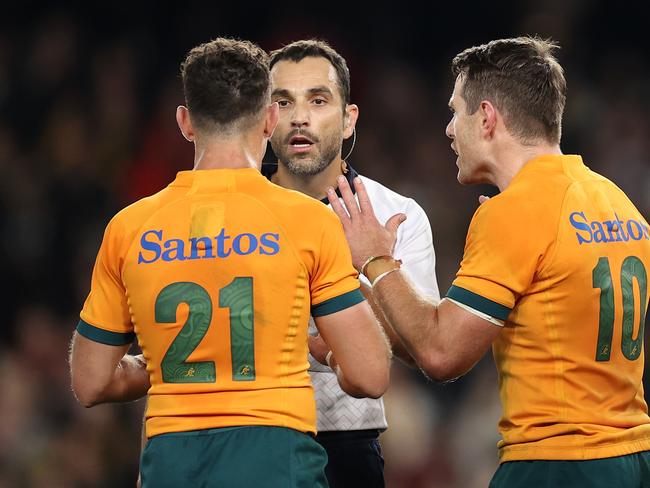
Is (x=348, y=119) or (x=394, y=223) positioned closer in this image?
(x=394, y=223)

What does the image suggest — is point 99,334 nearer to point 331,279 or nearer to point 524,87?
point 331,279

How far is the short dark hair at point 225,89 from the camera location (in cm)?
322

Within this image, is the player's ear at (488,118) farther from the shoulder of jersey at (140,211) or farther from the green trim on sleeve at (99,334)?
the green trim on sleeve at (99,334)

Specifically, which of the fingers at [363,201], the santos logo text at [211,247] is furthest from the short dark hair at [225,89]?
the fingers at [363,201]

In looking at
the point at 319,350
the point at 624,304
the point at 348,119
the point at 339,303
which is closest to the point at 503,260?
the point at 624,304

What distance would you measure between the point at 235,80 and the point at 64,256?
5.18 metres

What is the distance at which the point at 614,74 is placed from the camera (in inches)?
354

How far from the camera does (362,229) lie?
370cm

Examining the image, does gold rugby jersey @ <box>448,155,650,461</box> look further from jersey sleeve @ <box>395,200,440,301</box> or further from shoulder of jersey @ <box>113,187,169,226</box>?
A: shoulder of jersey @ <box>113,187,169,226</box>

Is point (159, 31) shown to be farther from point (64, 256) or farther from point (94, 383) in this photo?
point (94, 383)

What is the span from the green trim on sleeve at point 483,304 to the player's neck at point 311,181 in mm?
1055

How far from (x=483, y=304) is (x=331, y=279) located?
0.50m

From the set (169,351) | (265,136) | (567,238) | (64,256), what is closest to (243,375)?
(169,351)

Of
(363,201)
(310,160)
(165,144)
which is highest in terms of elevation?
(165,144)
